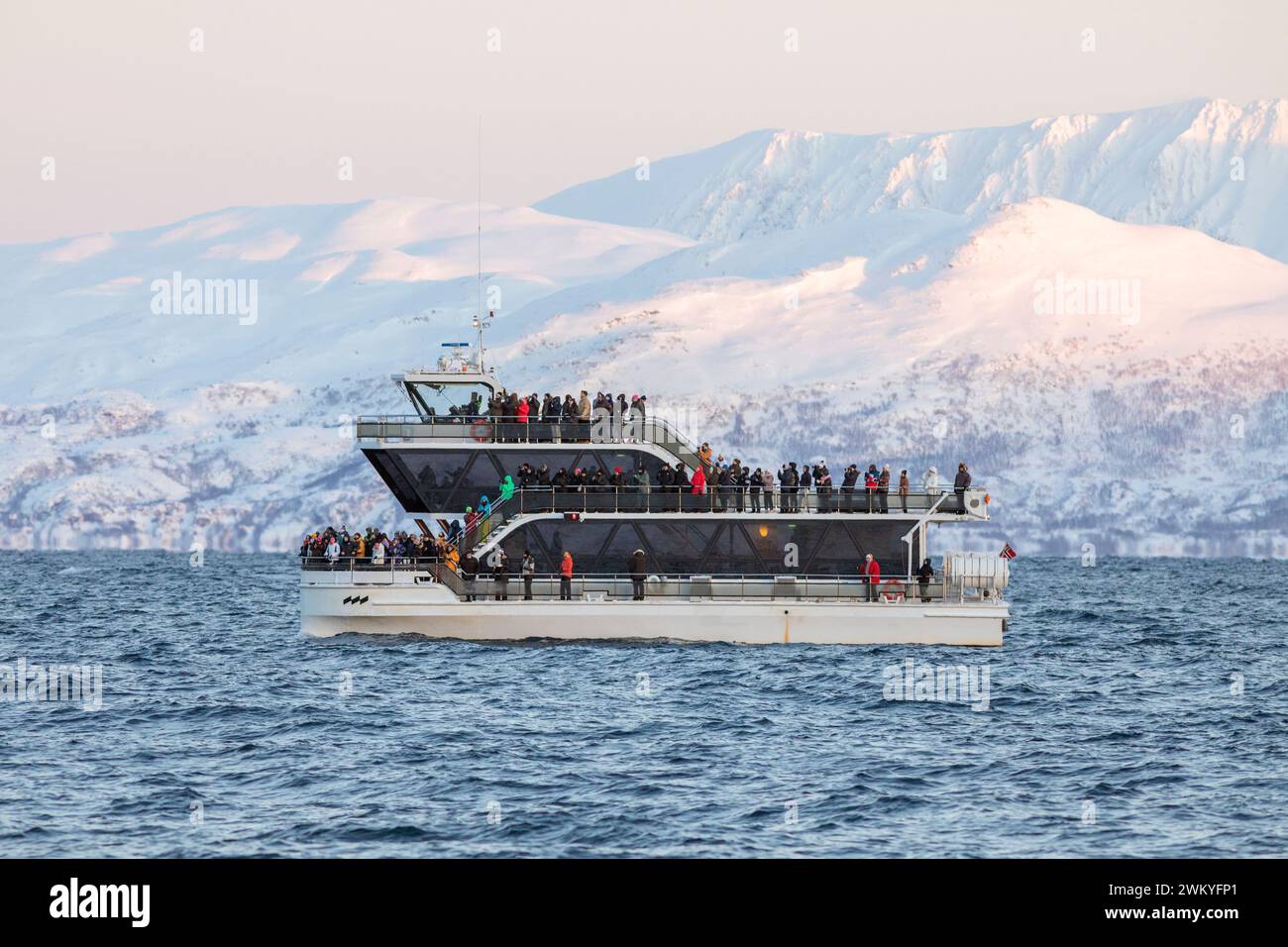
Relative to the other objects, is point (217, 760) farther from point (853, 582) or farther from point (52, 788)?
point (853, 582)

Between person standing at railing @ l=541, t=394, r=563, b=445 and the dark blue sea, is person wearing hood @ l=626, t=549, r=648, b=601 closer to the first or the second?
the dark blue sea

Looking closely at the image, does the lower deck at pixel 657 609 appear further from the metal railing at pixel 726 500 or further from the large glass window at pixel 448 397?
the large glass window at pixel 448 397

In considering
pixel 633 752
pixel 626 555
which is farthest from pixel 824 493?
pixel 633 752

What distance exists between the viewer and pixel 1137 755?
38031 mm

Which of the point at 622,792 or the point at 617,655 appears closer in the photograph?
the point at 622,792

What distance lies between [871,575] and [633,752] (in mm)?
18119

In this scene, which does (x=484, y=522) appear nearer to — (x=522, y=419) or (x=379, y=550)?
(x=379, y=550)

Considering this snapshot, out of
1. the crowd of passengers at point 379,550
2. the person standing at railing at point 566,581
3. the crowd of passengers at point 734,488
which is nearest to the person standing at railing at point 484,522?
the crowd of passengers at point 734,488

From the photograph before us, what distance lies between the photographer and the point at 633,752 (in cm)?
3794

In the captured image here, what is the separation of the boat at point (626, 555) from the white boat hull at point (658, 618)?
0.14ft

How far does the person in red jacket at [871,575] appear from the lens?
179 ft

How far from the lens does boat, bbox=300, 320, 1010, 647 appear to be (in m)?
53.9
